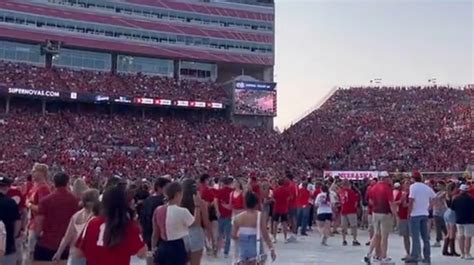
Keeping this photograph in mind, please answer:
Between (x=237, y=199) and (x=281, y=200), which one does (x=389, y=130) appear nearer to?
(x=281, y=200)

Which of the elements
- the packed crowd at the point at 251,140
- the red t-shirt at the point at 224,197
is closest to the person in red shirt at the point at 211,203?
the red t-shirt at the point at 224,197

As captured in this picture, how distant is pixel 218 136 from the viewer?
199ft

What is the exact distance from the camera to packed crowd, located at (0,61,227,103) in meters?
56.9

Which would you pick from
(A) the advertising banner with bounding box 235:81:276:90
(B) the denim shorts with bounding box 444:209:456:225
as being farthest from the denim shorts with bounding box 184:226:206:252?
(A) the advertising banner with bounding box 235:81:276:90

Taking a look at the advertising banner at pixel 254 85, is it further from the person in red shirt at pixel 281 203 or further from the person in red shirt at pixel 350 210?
the person in red shirt at pixel 350 210

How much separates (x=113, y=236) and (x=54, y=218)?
253 centimetres

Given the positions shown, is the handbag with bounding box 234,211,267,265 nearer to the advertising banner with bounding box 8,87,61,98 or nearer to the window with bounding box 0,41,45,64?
the advertising banner with bounding box 8,87,61,98

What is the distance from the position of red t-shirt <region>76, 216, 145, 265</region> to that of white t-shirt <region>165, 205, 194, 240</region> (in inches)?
68.9

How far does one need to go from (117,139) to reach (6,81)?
9.89 metres

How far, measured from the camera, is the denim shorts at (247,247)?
27.4 ft

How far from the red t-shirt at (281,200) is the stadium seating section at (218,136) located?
25.3 m

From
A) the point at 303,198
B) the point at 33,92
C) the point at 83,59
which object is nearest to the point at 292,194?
the point at 303,198

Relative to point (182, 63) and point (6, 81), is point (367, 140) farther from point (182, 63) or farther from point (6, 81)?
point (6, 81)

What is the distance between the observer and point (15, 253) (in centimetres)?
857
